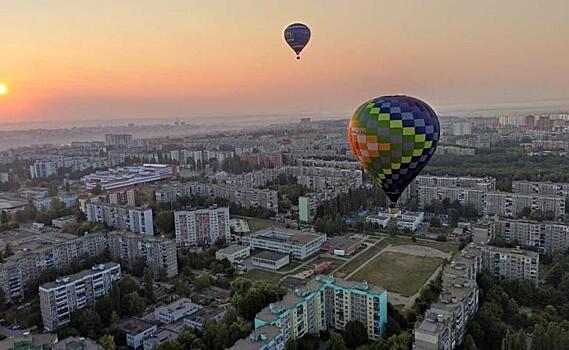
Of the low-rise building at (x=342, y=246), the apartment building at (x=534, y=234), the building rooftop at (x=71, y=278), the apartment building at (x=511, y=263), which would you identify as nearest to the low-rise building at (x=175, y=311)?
the building rooftop at (x=71, y=278)

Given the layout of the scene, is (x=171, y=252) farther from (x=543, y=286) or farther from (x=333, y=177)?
(x=333, y=177)

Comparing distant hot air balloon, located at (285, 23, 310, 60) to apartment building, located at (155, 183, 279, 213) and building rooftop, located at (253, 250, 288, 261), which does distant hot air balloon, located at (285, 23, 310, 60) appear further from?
apartment building, located at (155, 183, 279, 213)

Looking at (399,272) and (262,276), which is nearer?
(399,272)

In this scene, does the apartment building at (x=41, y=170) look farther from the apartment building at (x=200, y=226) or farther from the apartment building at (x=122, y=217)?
the apartment building at (x=200, y=226)

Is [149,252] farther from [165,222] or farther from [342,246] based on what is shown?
[342,246]

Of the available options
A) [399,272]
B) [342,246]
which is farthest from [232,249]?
[399,272]

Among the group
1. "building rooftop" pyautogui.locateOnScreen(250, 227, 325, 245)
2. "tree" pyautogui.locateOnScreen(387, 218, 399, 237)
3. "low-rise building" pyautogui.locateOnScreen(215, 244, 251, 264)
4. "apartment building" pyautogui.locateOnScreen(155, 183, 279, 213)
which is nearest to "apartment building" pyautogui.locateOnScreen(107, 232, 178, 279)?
"low-rise building" pyautogui.locateOnScreen(215, 244, 251, 264)

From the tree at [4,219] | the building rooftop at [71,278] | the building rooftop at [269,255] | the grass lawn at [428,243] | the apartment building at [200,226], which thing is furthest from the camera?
the tree at [4,219]
